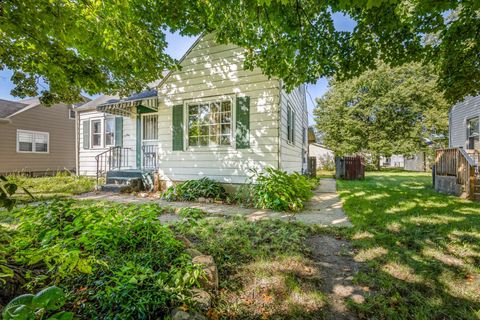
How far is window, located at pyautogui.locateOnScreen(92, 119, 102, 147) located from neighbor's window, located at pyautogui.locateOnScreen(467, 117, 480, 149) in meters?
17.3

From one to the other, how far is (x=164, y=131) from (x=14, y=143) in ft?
41.6

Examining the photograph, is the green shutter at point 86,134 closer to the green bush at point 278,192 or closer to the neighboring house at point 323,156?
the green bush at point 278,192

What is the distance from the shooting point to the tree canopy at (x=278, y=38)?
4.06 meters

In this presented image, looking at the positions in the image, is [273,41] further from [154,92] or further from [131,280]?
[154,92]

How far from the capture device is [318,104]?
86.2 feet

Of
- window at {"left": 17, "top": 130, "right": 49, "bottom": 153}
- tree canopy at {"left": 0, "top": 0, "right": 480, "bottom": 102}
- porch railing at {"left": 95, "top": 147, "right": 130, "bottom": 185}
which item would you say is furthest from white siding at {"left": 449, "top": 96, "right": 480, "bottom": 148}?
window at {"left": 17, "top": 130, "right": 49, "bottom": 153}

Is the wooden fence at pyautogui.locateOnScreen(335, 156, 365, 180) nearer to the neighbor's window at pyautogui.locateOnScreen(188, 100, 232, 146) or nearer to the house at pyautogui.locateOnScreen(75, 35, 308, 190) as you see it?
the house at pyautogui.locateOnScreen(75, 35, 308, 190)

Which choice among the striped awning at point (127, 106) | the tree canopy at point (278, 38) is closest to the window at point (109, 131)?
the striped awning at point (127, 106)

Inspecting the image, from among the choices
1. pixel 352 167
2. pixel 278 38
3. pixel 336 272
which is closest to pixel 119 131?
pixel 278 38

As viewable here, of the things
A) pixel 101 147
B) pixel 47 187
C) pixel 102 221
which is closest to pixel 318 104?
pixel 101 147

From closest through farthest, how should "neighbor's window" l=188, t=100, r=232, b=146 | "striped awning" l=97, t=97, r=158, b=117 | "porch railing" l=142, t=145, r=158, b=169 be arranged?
"neighbor's window" l=188, t=100, r=232, b=146, "striped awning" l=97, t=97, r=158, b=117, "porch railing" l=142, t=145, r=158, b=169

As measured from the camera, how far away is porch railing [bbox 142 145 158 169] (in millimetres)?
9461

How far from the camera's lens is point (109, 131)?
10.7 m

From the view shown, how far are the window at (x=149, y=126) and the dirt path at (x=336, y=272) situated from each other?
798 cm
